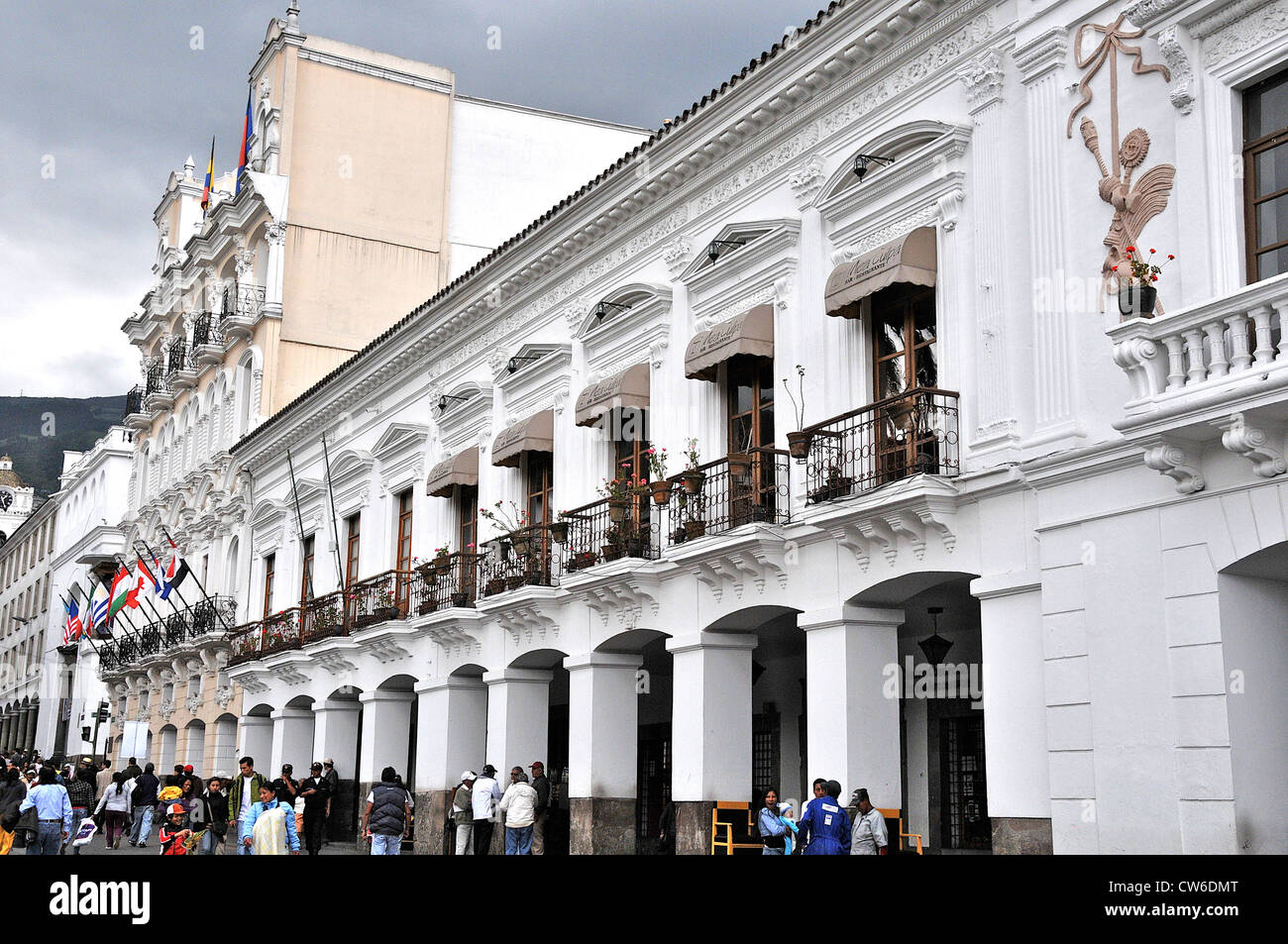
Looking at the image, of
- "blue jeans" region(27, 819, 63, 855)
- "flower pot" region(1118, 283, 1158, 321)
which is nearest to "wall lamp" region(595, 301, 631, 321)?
"flower pot" region(1118, 283, 1158, 321)

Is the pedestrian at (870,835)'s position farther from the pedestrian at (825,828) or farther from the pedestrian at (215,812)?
the pedestrian at (215,812)

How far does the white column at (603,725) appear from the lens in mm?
18125

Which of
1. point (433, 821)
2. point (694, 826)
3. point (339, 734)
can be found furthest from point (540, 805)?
point (339, 734)

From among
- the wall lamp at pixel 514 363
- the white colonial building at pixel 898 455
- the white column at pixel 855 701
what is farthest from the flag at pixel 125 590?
the white column at pixel 855 701

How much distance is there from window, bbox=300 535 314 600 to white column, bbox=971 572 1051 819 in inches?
750

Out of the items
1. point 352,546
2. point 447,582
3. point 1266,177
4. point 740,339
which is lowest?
point 447,582

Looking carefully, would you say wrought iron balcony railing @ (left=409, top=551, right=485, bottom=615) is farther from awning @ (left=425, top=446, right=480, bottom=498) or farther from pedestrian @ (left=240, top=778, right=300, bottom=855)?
pedestrian @ (left=240, top=778, right=300, bottom=855)

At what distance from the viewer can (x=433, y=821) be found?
21.6 meters

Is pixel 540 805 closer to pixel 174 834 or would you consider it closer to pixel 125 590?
pixel 174 834

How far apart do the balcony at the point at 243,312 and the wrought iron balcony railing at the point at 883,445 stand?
21.6 m

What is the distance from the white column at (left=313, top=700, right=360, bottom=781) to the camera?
2656 centimetres

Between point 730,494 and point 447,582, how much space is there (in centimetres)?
779

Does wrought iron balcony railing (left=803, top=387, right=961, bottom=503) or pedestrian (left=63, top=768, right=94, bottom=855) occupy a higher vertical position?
wrought iron balcony railing (left=803, top=387, right=961, bottom=503)
